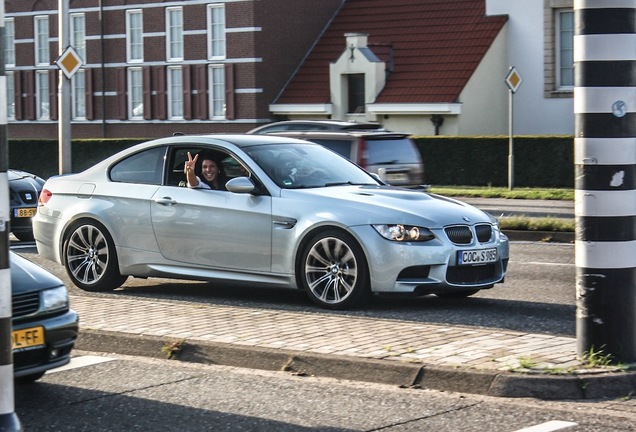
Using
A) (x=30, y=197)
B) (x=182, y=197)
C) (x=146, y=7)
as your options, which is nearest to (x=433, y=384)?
(x=182, y=197)

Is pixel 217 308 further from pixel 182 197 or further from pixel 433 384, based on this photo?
pixel 433 384

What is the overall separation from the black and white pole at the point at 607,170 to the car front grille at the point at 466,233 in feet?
9.64

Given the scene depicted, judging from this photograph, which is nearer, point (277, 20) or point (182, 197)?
point (182, 197)

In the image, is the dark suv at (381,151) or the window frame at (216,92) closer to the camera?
the dark suv at (381,151)

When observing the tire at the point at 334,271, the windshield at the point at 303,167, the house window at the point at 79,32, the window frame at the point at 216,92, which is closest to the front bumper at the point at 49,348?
the tire at the point at 334,271

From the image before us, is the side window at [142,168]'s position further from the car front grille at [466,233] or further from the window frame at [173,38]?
the window frame at [173,38]

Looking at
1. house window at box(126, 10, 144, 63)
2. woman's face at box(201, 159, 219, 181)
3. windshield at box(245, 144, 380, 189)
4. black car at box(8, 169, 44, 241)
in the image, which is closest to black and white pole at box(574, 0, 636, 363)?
windshield at box(245, 144, 380, 189)

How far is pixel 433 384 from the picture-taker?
7906 mm

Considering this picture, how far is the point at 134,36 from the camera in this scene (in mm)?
49531

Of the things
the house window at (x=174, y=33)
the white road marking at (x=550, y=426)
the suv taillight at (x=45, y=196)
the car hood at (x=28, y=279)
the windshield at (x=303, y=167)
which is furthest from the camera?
the house window at (x=174, y=33)

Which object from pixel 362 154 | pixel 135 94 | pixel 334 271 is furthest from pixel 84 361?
pixel 135 94

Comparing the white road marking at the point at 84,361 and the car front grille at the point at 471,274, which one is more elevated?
the car front grille at the point at 471,274

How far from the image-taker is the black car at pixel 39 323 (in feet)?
24.2

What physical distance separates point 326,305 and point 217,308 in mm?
993
